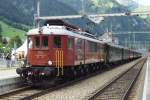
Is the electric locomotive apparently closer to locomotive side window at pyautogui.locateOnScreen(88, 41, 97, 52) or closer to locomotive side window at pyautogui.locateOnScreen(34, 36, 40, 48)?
locomotive side window at pyautogui.locateOnScreen(34, 36, 40, 48)

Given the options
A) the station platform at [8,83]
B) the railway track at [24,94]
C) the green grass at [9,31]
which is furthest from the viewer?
the green grass at [9,31]

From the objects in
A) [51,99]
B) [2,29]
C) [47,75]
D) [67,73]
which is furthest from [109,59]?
[2,29]

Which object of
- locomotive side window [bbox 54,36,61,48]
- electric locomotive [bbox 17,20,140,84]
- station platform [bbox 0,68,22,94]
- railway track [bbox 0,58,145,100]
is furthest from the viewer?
locomotive side window [bbox 54,36,61,48]

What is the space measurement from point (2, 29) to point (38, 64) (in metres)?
139

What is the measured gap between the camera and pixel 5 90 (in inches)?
841

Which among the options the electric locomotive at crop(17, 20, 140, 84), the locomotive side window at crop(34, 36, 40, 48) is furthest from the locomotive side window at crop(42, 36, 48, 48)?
the locomotive side window at crop(34, 36, 40, 48)

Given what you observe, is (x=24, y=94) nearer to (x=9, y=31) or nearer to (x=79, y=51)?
(x=79, y=51)

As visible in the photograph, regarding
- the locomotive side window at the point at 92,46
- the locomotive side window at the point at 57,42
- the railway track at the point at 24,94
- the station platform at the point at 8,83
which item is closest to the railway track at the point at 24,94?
the railway track at the point at 24,94

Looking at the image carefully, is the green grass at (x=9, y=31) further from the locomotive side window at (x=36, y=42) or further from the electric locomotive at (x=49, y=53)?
the locomotive side window at (x=36, y=42)

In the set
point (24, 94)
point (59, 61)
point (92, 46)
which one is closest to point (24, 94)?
point (24, 94)

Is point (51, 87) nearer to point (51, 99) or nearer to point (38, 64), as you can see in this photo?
point (38, 64)

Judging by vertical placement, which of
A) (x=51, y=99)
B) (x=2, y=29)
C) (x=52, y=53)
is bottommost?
(x=51, y=99)

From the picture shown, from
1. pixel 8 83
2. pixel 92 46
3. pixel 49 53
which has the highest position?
pixel 92 46

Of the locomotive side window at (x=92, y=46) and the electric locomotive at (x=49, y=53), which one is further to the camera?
the locomotive side window at (x=92, y=46)
